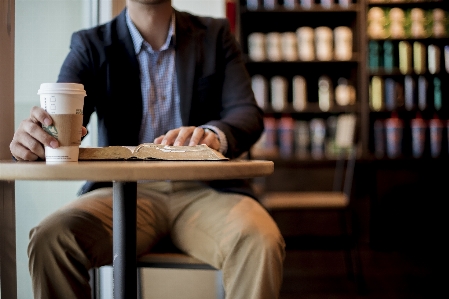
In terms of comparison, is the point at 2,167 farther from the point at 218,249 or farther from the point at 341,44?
the point at 341,44

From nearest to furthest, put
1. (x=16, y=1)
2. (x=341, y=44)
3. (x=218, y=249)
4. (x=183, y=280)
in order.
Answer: (x=218, y=249) < (x=16, y=1) < (x=183, y=280) < (x=341, y=44)

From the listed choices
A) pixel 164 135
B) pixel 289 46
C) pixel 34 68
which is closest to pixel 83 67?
pixel 34 68

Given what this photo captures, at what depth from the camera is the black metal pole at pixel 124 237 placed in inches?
42.1

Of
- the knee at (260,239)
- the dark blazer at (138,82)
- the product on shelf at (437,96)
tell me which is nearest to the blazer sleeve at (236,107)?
the dark blazer at (138,82)

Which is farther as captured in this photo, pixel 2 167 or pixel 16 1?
pixel 16 1

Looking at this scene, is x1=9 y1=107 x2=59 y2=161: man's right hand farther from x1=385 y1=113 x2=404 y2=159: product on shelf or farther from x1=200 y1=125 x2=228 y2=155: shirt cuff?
x1=385 y1=113 x2=404 y2=159: product on shelf

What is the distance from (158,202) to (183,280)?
0.78 metres

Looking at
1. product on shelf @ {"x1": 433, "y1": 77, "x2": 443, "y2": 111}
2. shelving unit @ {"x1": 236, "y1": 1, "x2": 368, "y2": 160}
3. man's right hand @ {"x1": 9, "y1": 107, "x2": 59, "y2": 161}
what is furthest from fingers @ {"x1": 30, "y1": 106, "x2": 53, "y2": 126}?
product on shelf @ {"x1": 433, "y1": 77, "x2": 443, "y2": 111}

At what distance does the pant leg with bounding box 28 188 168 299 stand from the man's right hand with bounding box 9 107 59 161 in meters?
0.24

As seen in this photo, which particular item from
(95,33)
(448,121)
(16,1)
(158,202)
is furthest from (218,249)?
(448,121)

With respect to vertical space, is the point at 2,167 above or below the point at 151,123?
below

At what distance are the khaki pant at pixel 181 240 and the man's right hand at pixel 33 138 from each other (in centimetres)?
25

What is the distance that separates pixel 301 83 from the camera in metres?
4.38

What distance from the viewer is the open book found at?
106 centimetres
